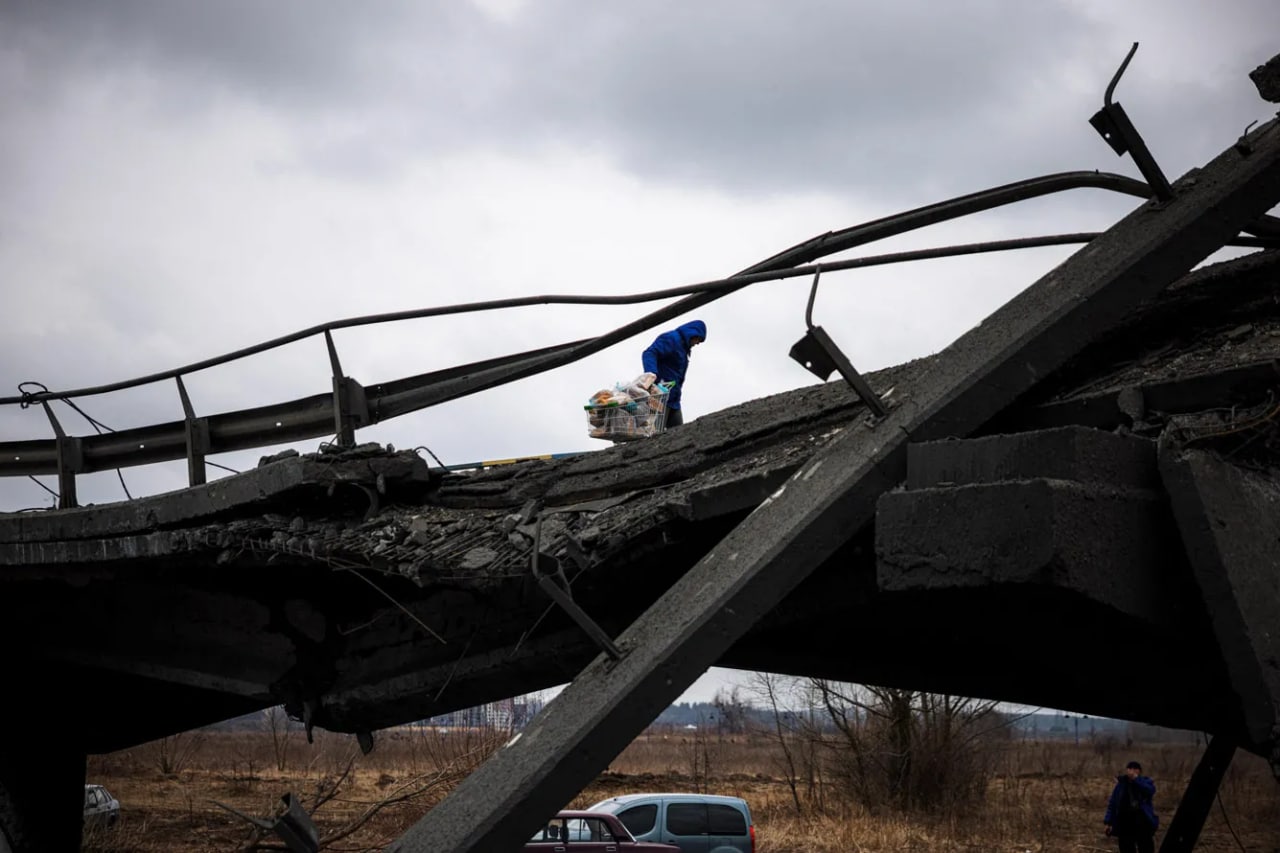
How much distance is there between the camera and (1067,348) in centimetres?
457

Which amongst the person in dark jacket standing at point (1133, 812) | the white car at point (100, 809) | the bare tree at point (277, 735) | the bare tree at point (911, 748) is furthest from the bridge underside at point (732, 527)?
the bare tree at point (911, 748)

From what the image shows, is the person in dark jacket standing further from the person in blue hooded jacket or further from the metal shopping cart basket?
the metal shopping cart basket

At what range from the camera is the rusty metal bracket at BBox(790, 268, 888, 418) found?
4617 millimetres

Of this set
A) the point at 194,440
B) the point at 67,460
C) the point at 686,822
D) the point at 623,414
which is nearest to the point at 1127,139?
the point at 623,414

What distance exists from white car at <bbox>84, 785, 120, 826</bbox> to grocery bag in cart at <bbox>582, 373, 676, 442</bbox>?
1259cm

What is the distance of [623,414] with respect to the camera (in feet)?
25.1

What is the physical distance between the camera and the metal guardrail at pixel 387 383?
5602 mm

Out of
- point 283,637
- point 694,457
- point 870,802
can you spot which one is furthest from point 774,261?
point 870,802

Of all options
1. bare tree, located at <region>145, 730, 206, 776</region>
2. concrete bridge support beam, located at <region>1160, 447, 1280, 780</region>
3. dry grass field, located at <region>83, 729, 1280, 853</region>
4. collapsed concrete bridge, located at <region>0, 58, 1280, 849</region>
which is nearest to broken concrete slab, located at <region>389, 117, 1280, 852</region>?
collapsed concrete bridge, located at <region>0, 58, 1280, 849</region>

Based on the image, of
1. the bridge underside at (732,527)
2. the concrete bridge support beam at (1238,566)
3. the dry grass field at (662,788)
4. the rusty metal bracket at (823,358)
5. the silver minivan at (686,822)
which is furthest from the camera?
the dry grass field at (662,788)

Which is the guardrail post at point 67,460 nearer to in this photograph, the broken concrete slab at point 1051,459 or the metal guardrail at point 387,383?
the metal guardrail at point 387,383

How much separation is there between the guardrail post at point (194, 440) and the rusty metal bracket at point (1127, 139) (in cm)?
572

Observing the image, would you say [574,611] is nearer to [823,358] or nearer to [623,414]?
[823,358]

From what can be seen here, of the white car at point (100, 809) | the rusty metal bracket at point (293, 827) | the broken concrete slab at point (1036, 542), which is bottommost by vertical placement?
the white car at point (100, 809)
